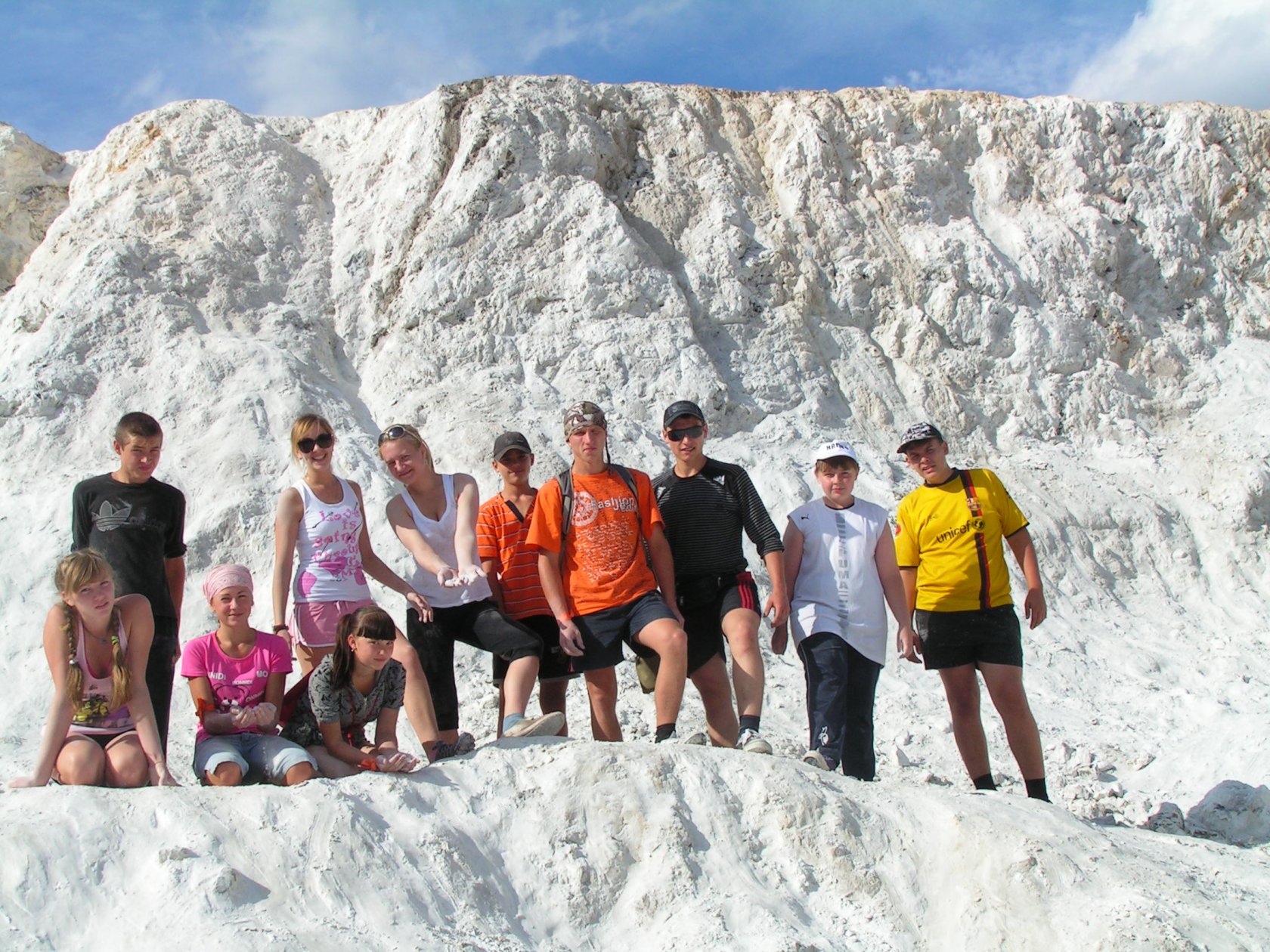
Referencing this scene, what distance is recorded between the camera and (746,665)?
4699 mm

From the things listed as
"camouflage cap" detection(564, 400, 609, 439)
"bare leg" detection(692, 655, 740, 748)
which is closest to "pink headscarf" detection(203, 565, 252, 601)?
"camouflage cap" detection(564, 400, 609, 439)

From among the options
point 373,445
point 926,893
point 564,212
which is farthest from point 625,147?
point 926,893

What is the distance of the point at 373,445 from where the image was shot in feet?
31.2

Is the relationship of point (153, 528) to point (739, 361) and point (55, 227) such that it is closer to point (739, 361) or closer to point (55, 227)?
point (739, 361)

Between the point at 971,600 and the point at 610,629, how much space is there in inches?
69.6

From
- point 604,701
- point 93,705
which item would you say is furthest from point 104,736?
point 604,701

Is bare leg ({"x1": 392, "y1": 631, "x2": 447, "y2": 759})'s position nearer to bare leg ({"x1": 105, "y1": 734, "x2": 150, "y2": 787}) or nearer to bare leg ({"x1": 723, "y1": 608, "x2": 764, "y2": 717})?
bare leg ({"x1": 105, "y1": 734, "x2": 150, "y2": 787})

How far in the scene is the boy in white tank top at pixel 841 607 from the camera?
488 cm

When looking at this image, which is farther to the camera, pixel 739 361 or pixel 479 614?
pixel 739 361

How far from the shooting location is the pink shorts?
15.9 ft

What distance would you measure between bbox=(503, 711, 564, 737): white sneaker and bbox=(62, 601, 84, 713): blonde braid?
5.15 ft

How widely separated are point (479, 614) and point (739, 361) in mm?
6541

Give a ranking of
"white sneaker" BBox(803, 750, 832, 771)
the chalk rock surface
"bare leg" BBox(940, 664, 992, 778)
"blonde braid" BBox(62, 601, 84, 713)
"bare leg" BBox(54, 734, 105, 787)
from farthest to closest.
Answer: the chalk rock surface → "bare leg" BBox(940, 664, 992, 778) → "white sneaker" BBox(803, 750, 832, 771) → "blonde braid" BBox(62, 601, 84, 713) → "bare leg" BBox(54, 734, 105, 787)

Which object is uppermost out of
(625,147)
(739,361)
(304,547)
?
(625,147)
